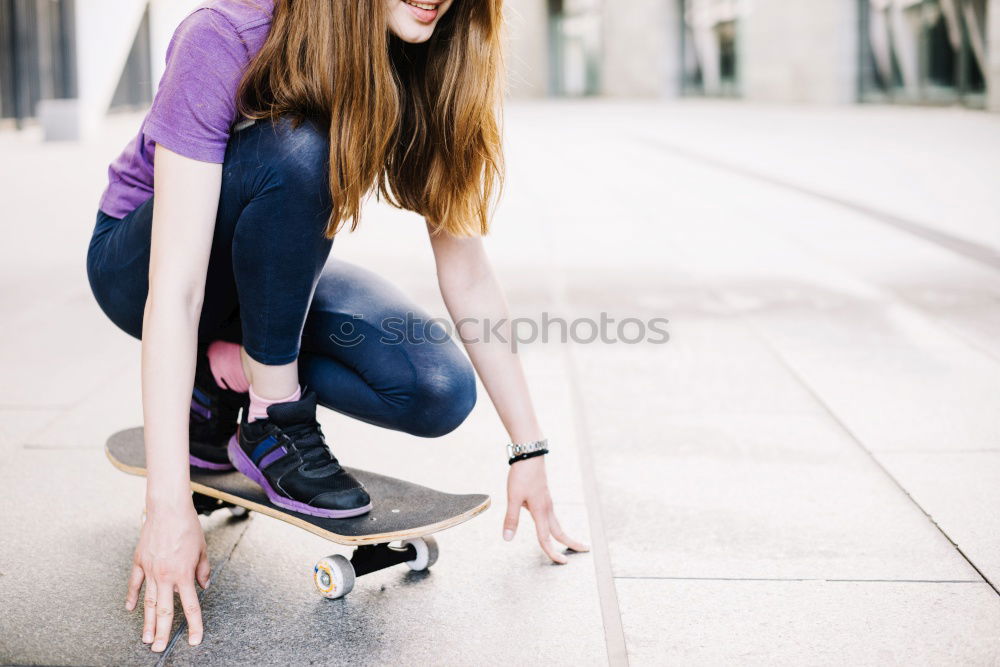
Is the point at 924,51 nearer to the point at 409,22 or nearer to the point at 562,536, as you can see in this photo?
the point at 562,536

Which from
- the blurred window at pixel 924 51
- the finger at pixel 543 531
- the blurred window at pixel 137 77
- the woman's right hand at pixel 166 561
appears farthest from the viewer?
the blurred window at pixel 137 77

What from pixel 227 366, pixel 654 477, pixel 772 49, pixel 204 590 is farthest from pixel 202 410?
pixel 772 49

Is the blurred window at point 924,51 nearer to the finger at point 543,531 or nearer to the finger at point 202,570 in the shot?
the finger at point 543,531

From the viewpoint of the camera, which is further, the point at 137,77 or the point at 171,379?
the point at 137,77

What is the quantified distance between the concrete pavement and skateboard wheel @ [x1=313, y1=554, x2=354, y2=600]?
0.09 feet

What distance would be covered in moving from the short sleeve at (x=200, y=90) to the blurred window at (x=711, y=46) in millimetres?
25702

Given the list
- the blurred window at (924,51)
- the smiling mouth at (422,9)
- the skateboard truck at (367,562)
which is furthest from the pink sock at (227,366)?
the blurred window at (924,51)

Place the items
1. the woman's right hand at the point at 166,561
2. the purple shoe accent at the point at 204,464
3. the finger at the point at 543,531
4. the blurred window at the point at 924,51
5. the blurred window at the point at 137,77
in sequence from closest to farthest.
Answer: the woman's right hand at the point at 166,561, the finger at the point at 543,531, the purple shoe accent at the point at 204,464, the blurred window at the point at 924,51, the blurred window at the point at 137,77

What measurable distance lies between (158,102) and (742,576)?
1.34 m

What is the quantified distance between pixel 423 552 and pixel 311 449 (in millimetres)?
294

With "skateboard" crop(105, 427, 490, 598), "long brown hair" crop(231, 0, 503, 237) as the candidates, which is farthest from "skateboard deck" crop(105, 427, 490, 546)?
"long brown hair" crop(231, 0, 503, 237)

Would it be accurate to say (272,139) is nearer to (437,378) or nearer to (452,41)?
(452,41)

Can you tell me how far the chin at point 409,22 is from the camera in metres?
1.77

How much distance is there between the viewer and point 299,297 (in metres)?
1.89
